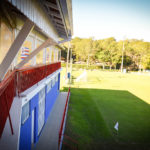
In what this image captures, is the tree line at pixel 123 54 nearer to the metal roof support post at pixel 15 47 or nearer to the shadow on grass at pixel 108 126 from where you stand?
the shadow on grass at pixel 108 126

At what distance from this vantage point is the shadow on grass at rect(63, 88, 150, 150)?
27.8 ft

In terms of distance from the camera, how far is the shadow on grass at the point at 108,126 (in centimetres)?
846

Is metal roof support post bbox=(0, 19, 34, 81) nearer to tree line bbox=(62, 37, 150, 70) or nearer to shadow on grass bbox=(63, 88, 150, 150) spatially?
shadow on grass bbox=(63, 88, 150, 150)

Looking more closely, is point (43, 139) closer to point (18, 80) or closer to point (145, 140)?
point (18, 80)

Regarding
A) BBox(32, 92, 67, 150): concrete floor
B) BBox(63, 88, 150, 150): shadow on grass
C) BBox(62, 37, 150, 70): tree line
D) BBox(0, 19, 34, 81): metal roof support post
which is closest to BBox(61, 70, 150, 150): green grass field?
BBox(63, 88, 150, 150): shadow on grass

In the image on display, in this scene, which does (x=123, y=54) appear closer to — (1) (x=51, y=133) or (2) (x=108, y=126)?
(2) (x=108, y=126)

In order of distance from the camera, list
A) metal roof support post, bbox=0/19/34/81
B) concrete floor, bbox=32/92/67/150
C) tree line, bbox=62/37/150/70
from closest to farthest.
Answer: metal roof support post, bbox=0/19/34/81 → concrete floor, bbox=32/92/67/150 → tree line, bbox=62/37/150/70

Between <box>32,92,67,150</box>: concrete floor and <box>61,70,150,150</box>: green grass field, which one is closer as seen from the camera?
<box>32,92,67,150</box>: concrete floor

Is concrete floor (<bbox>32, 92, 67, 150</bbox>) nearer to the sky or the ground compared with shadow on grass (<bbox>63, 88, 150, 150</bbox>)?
nearer to the sky

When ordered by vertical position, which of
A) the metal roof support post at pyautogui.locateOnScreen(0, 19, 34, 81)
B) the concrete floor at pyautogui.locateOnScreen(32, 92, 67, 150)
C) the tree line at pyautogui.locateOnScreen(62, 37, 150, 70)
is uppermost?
the tree line at pyautogui.locateOnScreen(62, 37, 150, 70)

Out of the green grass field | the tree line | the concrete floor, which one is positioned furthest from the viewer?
the tree line

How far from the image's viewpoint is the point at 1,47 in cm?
464

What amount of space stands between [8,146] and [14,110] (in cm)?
98

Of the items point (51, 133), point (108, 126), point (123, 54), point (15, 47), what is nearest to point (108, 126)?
point (108, 126)
